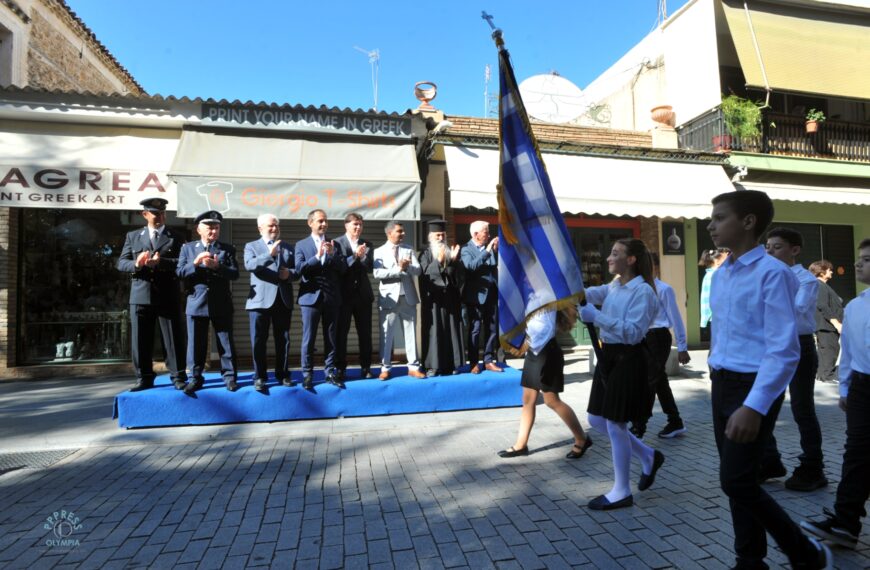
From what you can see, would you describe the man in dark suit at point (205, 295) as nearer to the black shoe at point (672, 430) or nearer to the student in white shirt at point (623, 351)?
the student in white shirt at point (623, 351)

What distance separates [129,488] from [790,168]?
13.7m

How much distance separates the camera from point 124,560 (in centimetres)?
285

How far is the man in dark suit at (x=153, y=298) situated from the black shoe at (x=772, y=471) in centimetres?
552

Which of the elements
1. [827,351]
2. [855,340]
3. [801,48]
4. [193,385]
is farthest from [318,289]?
[801,48]

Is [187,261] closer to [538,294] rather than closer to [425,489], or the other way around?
[425,489]

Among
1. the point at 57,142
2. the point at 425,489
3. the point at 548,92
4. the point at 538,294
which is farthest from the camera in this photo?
the point at 548,92

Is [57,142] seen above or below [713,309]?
above

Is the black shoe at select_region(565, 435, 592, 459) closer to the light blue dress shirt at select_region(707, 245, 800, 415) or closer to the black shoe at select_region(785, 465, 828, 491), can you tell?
the black shoe at select_region(785, 465, 828, 491)

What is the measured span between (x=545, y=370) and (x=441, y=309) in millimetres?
2482

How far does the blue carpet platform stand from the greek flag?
2799 millimetres

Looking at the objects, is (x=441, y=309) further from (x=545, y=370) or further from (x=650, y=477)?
(x=650, y=477)

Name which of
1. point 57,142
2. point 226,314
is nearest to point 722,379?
point 226,314

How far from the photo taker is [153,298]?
557cm

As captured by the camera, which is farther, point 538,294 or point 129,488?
point 129,488
